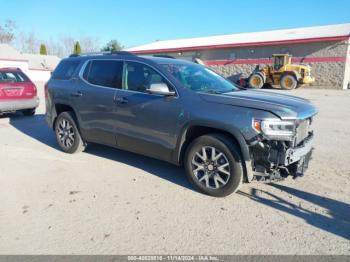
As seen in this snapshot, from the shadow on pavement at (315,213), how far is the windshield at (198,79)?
5.28ft

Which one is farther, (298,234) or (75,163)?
(75,163)

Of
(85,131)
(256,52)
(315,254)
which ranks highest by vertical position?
(256,52)

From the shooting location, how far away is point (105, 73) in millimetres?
5625

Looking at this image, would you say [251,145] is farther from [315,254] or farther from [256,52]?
[256,52]

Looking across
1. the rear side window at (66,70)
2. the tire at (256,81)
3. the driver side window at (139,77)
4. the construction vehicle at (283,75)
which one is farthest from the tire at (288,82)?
the driver side window at (139,77)

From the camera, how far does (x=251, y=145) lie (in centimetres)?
398

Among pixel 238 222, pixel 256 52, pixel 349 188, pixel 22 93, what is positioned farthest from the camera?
pixel 256 52

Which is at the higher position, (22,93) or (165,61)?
(165,61)

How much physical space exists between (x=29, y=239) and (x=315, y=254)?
2865 millimetres

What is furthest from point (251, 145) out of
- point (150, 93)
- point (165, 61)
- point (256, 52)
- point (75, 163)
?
point (256, 52)

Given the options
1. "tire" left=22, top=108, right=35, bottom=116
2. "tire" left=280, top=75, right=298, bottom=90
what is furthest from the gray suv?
"tire" left=280, top=75, right=298, bottom=90

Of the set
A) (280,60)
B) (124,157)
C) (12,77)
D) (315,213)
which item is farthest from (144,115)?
(280,60)

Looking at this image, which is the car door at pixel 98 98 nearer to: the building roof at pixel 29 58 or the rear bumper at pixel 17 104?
the rear bumper at pixel 17 104

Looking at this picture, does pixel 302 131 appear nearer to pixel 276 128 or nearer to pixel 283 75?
pixel 276 128
